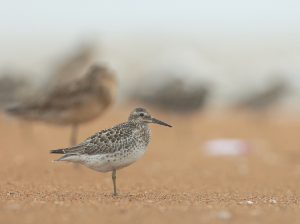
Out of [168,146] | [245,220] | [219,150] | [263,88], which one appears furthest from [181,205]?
[263,88]

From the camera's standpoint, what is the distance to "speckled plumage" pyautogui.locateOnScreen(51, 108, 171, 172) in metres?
4.74

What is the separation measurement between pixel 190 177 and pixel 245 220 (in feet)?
15.1

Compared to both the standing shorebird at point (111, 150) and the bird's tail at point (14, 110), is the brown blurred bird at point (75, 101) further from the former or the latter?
the standing shorebird at point (111, 150)

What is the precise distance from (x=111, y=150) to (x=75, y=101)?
337cm

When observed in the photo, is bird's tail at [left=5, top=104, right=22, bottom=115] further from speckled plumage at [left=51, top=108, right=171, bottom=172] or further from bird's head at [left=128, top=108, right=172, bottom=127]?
bird's head at [left=128, top=108, right=172, bottom=127]

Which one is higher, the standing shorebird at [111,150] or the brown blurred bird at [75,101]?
the brown blurred bird at [75,101]

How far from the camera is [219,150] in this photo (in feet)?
41.1

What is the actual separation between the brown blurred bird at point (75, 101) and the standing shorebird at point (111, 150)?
Answer: 9.06ft

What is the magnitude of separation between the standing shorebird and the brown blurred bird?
→ 276cm

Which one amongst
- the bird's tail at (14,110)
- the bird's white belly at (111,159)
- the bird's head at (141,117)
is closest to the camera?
the bird's white belly at (111,159)

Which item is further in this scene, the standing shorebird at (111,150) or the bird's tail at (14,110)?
the bird's tail at (14,110)

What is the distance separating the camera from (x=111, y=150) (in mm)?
4766

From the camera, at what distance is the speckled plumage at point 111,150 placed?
4738mm

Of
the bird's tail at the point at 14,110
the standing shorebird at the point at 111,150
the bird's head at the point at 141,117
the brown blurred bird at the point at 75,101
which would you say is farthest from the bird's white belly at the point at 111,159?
the bird's tail at the point at 14,110
